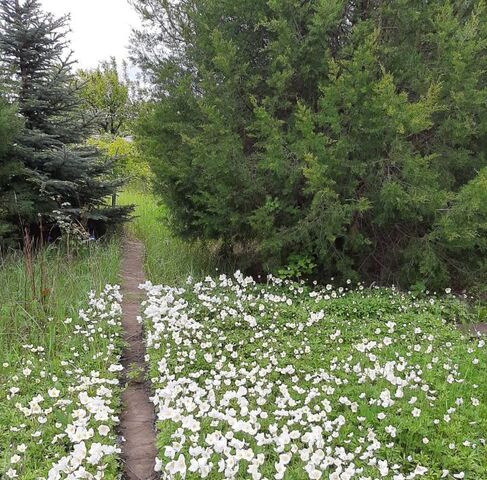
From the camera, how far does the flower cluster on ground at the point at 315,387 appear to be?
2.60 m

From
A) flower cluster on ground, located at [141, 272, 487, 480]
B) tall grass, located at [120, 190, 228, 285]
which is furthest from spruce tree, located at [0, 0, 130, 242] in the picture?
flower cluster on ground, located at [141, 272, 487, 480]

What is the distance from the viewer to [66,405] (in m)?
3.12

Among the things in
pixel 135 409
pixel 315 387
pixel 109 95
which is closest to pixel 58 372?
pixel 135 409

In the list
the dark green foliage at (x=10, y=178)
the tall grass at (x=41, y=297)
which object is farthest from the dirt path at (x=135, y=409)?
the dark green foliage at (x=10, y=178)

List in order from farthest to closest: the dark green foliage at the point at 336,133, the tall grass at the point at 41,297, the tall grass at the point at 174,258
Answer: the tall grass at the point at 174,258
the dark green foliage at the point at 336,133
the tall grass at the point at 41,297

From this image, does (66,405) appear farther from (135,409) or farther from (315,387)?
(315,387)

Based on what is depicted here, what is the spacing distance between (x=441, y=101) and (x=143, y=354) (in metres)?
4.01

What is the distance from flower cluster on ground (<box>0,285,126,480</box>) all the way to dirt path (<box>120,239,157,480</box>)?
103mm

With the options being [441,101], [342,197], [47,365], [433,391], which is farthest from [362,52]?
[47,365]

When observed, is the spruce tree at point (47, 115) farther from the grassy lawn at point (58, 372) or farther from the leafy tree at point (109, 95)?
the leafy tree at point (109, 95)

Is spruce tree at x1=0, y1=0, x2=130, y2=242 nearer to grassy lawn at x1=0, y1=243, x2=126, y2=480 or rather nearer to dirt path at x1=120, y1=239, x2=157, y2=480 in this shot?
grassy lawn at x1=0, y1=243, x2=126, y2=480

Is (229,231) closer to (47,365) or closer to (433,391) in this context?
(47,365)

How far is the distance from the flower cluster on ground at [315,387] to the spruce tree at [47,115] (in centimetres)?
270

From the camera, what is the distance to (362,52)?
4.69 metres
